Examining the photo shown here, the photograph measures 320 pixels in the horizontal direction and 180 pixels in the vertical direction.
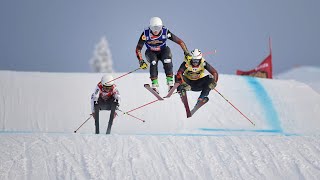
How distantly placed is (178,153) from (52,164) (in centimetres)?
198

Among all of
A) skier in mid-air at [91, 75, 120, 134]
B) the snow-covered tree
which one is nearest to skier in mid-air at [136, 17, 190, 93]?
skier in mid-air at [91, 75, 120, 134]

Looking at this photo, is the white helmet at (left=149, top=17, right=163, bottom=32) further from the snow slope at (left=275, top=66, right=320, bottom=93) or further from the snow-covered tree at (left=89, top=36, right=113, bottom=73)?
the snow-covered tree at (left=89, top=36, right=113, bottom=73)

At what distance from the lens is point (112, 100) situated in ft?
40.6

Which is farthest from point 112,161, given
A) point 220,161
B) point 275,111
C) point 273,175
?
point 275,111

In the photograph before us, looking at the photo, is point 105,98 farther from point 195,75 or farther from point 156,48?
point 195,75

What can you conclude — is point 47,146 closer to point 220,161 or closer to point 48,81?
point 220,161

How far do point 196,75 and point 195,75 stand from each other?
0.07 feet

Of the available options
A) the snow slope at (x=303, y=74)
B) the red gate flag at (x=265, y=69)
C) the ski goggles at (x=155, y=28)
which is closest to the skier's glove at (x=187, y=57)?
the ski goggles at (x=155, y=28)

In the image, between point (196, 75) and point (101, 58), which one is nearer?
point (196, 75)

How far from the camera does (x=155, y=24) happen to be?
11.3 metres

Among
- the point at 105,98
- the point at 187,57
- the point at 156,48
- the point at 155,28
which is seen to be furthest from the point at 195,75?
the point at 105,98

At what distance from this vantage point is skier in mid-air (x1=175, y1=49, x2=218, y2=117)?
38.0 ft

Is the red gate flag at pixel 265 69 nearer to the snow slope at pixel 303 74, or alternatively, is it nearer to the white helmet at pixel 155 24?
the snow slope at pixel 303 74

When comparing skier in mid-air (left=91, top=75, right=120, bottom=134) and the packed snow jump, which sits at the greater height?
the packed snow jump
